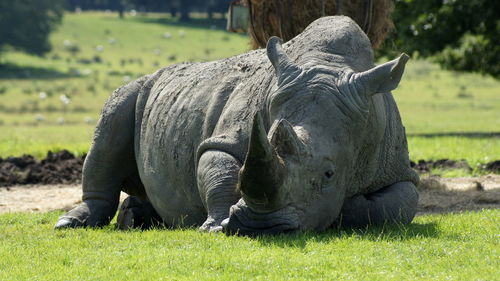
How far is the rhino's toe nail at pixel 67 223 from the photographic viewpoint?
991 cm

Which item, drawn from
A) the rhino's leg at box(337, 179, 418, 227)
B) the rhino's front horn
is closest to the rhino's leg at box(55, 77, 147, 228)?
the rhino's leg at box(337, 179, 418, 227)

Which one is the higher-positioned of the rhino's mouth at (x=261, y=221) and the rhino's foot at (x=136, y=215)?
the rhino's mouth at (x=261, y=221)

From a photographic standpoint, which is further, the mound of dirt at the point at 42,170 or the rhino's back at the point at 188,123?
the mound of dirt at the point at 42,170

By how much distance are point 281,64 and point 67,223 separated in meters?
3.16

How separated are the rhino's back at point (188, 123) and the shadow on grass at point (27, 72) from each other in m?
52.6

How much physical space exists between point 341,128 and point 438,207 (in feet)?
11.8

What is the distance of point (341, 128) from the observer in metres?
7.68

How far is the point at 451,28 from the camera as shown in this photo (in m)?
25.3

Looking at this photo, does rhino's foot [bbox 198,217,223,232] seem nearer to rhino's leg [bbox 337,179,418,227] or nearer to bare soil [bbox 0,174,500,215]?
rhino's leg [bbox 337,179,418,227]

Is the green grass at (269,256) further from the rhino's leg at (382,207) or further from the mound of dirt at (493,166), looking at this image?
the mound of dirt at (493,166)

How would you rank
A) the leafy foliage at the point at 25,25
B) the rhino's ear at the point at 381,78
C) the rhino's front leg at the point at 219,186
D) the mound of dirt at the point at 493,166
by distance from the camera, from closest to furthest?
the rhino's ear at the point at 381,78 → the rhino's front leg at the point at 219,186 → the mound of dirt at the point at 493,166 → the leafy foliage at the point at 25,25

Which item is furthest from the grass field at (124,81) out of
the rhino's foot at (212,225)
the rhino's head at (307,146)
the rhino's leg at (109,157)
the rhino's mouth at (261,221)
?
the rhino's mouth at (261,221)

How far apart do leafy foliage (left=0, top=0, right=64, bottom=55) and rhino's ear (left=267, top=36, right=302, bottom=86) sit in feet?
218

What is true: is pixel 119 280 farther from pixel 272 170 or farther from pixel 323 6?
pixel 323 6
